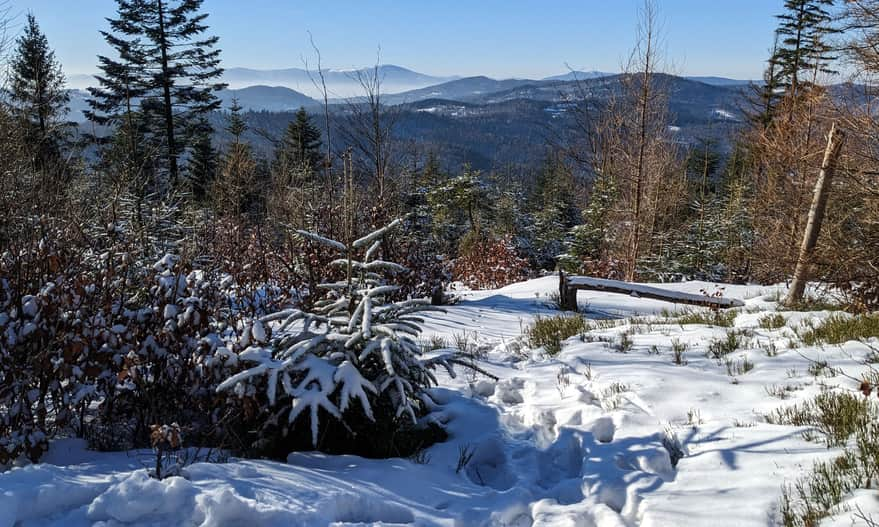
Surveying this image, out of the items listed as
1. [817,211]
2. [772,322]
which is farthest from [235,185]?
[817,211]

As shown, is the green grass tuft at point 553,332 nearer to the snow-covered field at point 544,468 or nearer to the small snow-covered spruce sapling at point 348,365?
the snow-covered field at point 544,468

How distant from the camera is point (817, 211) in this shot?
29.5 ft

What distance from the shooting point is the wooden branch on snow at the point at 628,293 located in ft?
32.0

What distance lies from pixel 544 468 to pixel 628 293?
7.85 meters

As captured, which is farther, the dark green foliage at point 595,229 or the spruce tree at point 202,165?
the spruce tree at point 202,165

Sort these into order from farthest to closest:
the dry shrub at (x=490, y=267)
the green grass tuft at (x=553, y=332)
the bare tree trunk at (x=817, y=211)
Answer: the dry shrub at (x=490, y=267) → the bare tree trunk at (x=817, y=211) → the green grass tuft at (x=553, y=332)

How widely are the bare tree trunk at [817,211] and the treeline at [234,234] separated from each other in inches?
7.5

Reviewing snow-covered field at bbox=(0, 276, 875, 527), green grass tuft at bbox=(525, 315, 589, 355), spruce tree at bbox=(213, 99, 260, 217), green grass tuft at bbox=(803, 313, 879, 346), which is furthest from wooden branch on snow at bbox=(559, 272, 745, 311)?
spruce tree at bbox=(213, 99, 260, 217)

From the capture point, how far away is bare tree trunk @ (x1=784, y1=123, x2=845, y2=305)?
28.9 ft

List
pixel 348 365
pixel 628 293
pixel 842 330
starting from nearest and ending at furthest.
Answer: pixel 348 365 → pixel 842 330 → pixel 628 293

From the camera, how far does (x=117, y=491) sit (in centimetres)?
257

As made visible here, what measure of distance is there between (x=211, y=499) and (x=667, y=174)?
21.2 meters

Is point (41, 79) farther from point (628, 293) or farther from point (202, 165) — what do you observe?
point (628, 293)

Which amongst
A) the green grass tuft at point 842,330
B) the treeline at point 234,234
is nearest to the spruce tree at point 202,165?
the treeline at point 234,234
